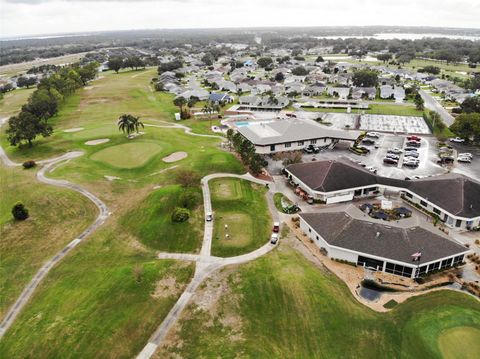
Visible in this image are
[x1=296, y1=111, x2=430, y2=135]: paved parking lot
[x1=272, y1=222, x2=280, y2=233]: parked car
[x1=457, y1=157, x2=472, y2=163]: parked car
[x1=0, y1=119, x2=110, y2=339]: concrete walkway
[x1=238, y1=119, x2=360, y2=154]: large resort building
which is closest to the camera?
[x1=0, y1=119, x2=110, y2=339]: concrete walkway

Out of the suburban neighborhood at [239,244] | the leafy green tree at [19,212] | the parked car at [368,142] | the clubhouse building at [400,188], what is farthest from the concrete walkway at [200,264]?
the parked car at [368,142]

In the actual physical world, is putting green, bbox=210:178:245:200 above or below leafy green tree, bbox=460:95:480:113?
below

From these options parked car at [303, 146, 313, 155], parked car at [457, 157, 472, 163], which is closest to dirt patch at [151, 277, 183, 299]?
parked car at [303, 146, 313, 155]

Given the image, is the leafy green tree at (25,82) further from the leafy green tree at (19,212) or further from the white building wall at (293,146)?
the white building wall at (293,146)

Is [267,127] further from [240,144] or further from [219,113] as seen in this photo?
[219,113]

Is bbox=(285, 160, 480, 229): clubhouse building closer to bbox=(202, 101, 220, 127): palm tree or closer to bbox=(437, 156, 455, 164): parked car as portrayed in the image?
bbox=(437, 156, 455, 164): parked car

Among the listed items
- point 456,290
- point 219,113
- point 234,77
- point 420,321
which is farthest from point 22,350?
point 234,77

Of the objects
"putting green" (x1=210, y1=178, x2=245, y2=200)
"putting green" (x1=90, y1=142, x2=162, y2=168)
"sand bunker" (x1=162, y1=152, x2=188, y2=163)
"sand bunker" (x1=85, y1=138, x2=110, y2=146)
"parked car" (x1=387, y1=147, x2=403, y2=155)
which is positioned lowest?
"parked car" (x1=387, y1=147, x2=403, y2=155)

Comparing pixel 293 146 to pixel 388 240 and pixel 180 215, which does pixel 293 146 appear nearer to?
pixel 180 215
